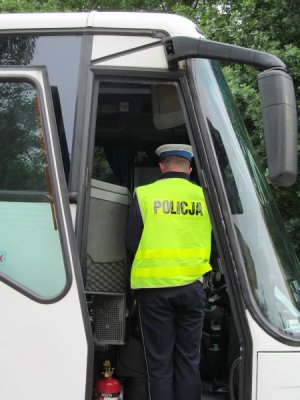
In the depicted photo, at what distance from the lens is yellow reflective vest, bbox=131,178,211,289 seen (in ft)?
9.01

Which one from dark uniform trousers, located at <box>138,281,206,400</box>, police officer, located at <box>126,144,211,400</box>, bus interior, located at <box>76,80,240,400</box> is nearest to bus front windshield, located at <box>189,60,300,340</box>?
bus interior, located at <box>76,80,240,400</box>

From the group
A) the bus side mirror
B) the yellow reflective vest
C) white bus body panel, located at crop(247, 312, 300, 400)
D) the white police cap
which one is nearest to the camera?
the bus side mirror

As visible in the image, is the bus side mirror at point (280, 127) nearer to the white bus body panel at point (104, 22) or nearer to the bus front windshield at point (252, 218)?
the bus front windshield at point (252, 218)

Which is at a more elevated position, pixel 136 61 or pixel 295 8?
pixel 295 8

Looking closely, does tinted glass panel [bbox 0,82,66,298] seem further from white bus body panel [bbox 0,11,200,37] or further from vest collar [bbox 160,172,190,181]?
vest collar [bbox 160,172,190,181]

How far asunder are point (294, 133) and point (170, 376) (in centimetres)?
138

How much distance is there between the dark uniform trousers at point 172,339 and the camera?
2787 millimetres

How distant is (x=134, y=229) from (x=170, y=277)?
301 millimetres

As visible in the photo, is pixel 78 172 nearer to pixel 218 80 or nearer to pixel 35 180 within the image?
pixel 35 180

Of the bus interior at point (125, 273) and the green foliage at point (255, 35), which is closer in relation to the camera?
the bus interior at point (125, 273)

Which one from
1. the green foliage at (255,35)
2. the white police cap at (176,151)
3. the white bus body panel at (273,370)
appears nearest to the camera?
the white bus body panel at (273,370)

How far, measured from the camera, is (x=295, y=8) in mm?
9250

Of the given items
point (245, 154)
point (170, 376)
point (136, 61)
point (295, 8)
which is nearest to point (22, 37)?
point (136, 61)

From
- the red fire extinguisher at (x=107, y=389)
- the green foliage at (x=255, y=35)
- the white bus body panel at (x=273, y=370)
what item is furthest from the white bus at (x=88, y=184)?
the green foliage at (x=255, y=35)
